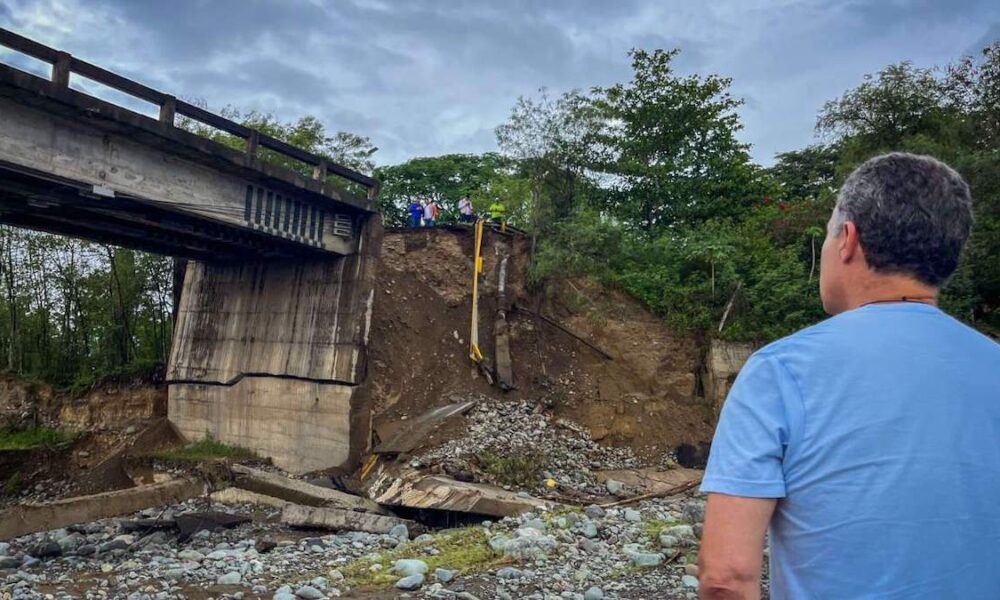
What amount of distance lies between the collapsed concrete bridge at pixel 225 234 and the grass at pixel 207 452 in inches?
9.3

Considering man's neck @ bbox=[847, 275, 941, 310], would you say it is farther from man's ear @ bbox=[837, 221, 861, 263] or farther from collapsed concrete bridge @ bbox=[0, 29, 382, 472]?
collapsed concrete bridge @ bbox=[0, 29, 382, 472]

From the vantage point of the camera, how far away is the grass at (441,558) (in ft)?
22.8

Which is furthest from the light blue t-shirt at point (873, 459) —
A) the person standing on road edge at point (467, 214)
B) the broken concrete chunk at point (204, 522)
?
the person standing on road edge at point (467, 214)

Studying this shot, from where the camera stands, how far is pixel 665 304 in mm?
16250

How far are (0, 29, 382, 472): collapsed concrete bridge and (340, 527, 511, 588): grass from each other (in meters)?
6.15

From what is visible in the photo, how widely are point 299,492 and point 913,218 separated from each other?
37.4 feet

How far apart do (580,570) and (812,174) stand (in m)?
22.5

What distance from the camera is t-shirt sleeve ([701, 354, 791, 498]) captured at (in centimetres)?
148

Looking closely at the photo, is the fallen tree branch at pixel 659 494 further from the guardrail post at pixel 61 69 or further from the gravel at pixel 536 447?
the guardrail post at pixel 61 69

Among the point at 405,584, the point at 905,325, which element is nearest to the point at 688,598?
the point at 405,584

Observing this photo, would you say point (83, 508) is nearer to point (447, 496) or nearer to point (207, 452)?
point (207, 452)

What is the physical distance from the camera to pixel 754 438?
4.92ft

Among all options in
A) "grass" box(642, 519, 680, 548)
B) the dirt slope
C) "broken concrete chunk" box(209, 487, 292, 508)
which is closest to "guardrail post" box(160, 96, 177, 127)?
the dirt slope

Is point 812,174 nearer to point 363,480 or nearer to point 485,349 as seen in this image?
point 485,349
